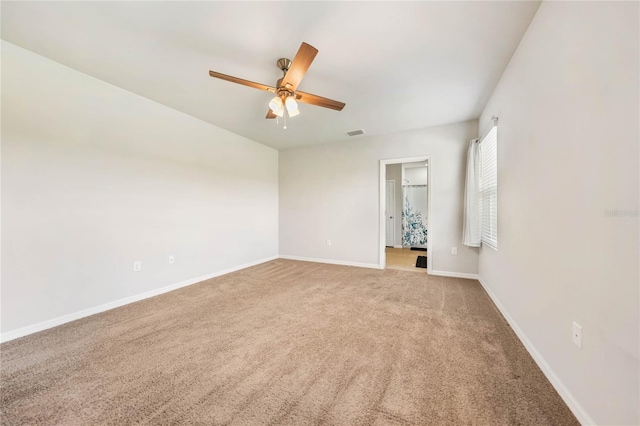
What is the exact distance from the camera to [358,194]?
441cm

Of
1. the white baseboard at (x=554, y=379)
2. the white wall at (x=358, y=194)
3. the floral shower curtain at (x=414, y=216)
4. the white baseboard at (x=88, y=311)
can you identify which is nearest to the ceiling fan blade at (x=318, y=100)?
the white wall at (x=358, y=194)

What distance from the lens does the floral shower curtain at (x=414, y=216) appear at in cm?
672

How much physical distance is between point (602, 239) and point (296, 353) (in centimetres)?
186

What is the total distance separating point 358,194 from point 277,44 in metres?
2.94

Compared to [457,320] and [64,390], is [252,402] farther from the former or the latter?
[457,320]

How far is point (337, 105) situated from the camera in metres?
2.24

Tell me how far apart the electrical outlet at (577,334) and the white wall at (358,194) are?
2594 millimetres

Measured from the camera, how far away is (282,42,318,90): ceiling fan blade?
158cm

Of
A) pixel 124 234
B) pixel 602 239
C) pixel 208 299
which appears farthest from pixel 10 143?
pixel 602 239

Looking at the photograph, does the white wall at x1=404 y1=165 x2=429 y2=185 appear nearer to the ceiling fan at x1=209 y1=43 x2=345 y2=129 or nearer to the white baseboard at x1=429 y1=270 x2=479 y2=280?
the white baseboard at x1=429 y1=270 x2=479 y2=280

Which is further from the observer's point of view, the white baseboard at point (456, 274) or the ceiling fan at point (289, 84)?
the white baseboard at point (456, 274)

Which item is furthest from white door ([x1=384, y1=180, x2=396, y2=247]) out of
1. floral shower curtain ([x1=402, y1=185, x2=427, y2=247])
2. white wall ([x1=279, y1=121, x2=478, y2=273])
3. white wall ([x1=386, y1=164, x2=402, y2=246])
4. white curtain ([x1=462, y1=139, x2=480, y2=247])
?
white curtain ([x1=462, y1=139, x2=480, y2=247])

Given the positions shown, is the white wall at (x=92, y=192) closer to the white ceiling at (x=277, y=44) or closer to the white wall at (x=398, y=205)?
the white ceiling at (x=277, y=44)

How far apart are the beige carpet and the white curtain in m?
0.94
